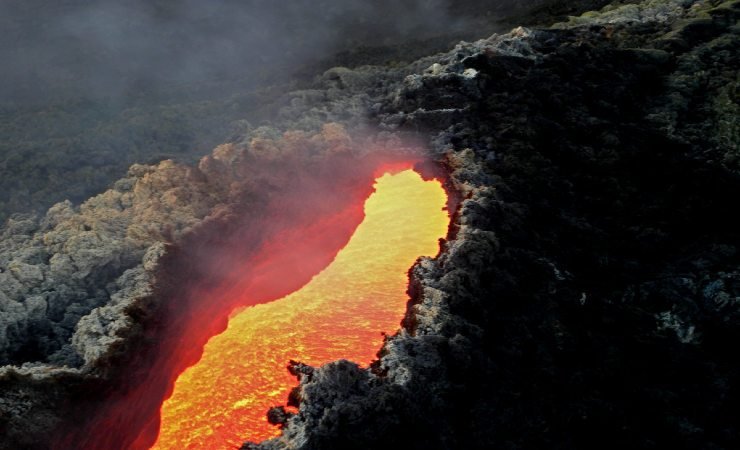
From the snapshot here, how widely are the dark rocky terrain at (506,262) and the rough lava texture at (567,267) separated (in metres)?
0.03

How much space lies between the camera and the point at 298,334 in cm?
680

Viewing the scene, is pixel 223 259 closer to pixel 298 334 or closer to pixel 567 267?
pixel 298 334

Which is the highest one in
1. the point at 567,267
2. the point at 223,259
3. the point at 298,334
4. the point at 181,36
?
the point at 181,36

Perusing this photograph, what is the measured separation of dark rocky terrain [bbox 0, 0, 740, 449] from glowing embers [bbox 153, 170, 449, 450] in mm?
347

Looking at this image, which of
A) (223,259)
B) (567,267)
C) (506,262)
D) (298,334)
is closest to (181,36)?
(223,259)

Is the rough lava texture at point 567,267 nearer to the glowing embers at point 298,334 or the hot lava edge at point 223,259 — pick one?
the glowing embers at point 298,334

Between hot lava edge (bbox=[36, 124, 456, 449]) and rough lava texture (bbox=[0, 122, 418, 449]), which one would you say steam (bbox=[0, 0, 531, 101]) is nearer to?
rough lava texture (bbox=[0, 122, 418, 449])

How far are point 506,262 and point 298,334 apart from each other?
8.55 feet

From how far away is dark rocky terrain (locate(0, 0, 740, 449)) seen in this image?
5734 millimetres

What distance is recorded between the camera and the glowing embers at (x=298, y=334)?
5.85 meters

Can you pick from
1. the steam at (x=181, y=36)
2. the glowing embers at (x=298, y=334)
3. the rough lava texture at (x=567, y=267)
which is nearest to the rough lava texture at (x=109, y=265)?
the glowing embers at (x=298, y=334)

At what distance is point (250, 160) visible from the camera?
379 inches

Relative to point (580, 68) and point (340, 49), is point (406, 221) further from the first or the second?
point (340, 49)

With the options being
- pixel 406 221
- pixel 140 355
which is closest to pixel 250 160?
pixel 406 221
